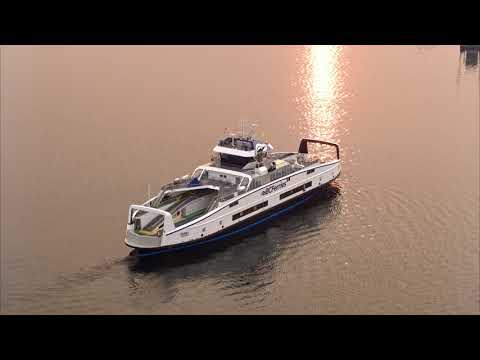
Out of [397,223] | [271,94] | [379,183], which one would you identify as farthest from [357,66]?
[397,223]

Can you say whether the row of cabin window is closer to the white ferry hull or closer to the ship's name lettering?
the white ferry hull

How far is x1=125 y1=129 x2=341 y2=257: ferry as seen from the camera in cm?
4566

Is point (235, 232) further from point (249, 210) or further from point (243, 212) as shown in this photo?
point (249, 210)

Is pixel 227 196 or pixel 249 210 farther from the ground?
pixel 227 196

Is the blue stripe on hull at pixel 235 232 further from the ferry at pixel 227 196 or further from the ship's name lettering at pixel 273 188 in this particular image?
the ship's name lettering at pixel 273 188

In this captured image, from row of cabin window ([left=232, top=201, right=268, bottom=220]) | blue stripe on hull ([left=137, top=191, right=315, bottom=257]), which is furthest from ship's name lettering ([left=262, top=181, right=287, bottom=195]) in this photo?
blue stripe on hull ([left=137, top=191, right=315, bottom=257])

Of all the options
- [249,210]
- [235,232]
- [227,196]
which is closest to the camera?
[227,196]

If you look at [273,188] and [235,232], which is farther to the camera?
[273,188]

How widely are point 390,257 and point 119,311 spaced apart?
63.0ft

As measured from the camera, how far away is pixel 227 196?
49.3 m

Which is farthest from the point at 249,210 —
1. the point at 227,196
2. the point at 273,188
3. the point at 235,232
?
the point at 273,188

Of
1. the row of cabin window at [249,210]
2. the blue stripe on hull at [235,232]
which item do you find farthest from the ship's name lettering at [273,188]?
the blue stripe on hull at [235,232]

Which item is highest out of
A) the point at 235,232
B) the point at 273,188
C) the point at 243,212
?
the point at 273,188

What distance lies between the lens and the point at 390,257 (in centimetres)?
4584
